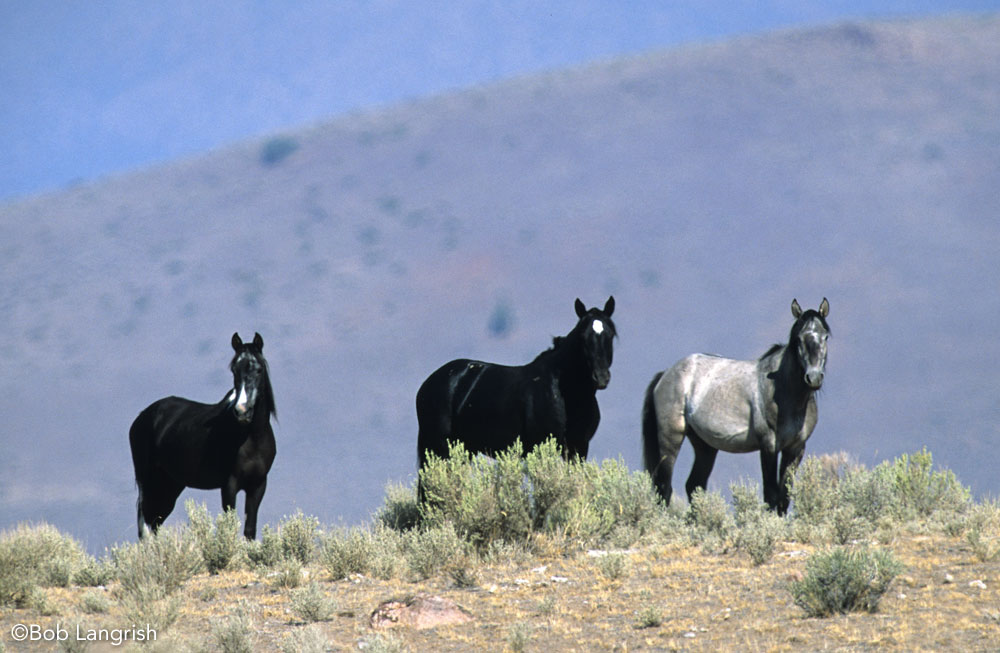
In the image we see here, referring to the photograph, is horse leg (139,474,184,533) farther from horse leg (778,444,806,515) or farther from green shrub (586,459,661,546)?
horse leg (778,444,806,515)

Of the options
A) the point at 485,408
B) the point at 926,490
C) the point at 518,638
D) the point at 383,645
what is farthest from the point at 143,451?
the point at 926,490

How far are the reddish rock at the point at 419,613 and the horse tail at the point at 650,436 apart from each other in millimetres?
4766

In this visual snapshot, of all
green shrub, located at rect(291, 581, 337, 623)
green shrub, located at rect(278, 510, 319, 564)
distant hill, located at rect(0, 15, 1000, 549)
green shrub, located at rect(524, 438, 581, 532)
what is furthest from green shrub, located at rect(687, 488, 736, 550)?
distant hill, located at rect(0, 15, 1000, 549)

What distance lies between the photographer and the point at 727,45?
400 feet

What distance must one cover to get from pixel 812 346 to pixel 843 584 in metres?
3.93

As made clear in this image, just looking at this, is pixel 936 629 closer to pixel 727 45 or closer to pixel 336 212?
pixel 336 212

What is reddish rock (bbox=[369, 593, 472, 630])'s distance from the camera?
338 inches

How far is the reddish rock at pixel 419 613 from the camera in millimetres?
8578

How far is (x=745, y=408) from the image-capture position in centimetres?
1244

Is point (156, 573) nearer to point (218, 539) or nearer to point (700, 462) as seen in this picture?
point (218, 539)

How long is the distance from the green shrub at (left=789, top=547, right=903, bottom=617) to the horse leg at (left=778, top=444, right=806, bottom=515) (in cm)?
349

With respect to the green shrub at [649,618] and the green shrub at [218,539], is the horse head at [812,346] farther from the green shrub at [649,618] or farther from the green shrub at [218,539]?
the green shrub at [218,539]

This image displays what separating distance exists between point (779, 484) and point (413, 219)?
94.3m

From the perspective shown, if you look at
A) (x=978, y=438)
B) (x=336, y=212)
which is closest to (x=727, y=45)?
(x=336, y=212)
